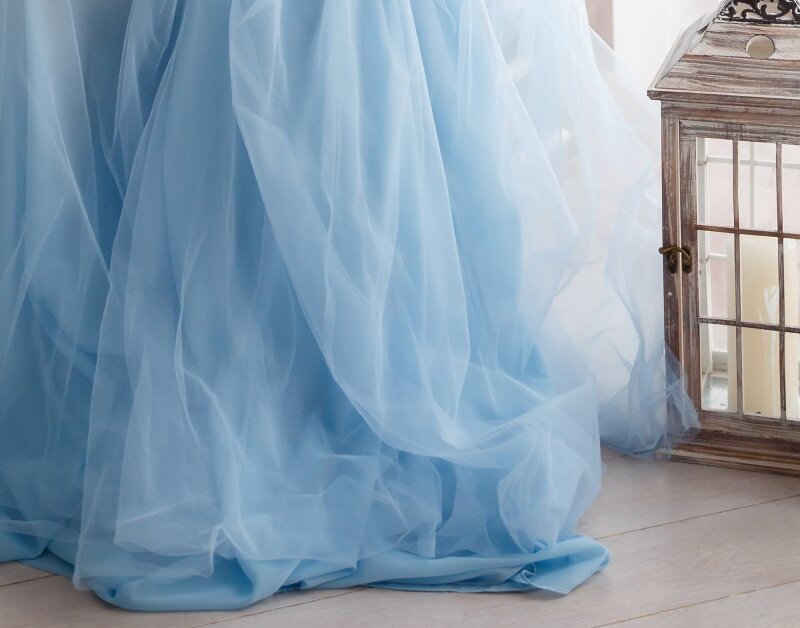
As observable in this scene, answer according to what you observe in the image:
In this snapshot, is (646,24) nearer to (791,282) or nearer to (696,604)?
(791,282)

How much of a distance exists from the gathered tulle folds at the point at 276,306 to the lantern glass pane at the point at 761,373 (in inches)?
8.2

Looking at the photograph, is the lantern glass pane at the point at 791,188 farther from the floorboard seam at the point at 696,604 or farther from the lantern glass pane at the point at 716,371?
the floorboard seam at the point at 696,604

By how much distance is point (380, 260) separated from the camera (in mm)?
1188

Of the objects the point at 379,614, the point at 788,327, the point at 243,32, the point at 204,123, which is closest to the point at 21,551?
the point at 379,614

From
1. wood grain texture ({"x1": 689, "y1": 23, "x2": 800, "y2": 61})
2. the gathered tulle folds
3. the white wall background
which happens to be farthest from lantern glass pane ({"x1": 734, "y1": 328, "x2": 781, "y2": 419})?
the white wall background

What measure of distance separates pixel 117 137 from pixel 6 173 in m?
0.13

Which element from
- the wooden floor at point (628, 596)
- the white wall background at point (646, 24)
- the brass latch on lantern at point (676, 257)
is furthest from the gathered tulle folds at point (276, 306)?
the white wall background at point (646, 24)

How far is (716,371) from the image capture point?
1.44m

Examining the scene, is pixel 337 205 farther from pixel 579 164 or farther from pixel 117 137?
pixel 579 164

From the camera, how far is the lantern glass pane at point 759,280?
1347 mm

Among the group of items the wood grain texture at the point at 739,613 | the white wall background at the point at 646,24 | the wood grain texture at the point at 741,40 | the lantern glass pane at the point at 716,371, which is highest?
the wood grain texture at the point at 741,40

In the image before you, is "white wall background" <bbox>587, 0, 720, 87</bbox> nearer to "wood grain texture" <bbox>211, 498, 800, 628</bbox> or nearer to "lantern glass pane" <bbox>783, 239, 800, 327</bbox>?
"lantern glass pane" <bbox>783, 239, 800, 327</bbox>

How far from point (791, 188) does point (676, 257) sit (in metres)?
0.15

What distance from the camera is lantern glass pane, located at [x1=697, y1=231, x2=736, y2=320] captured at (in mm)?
→ 1372
